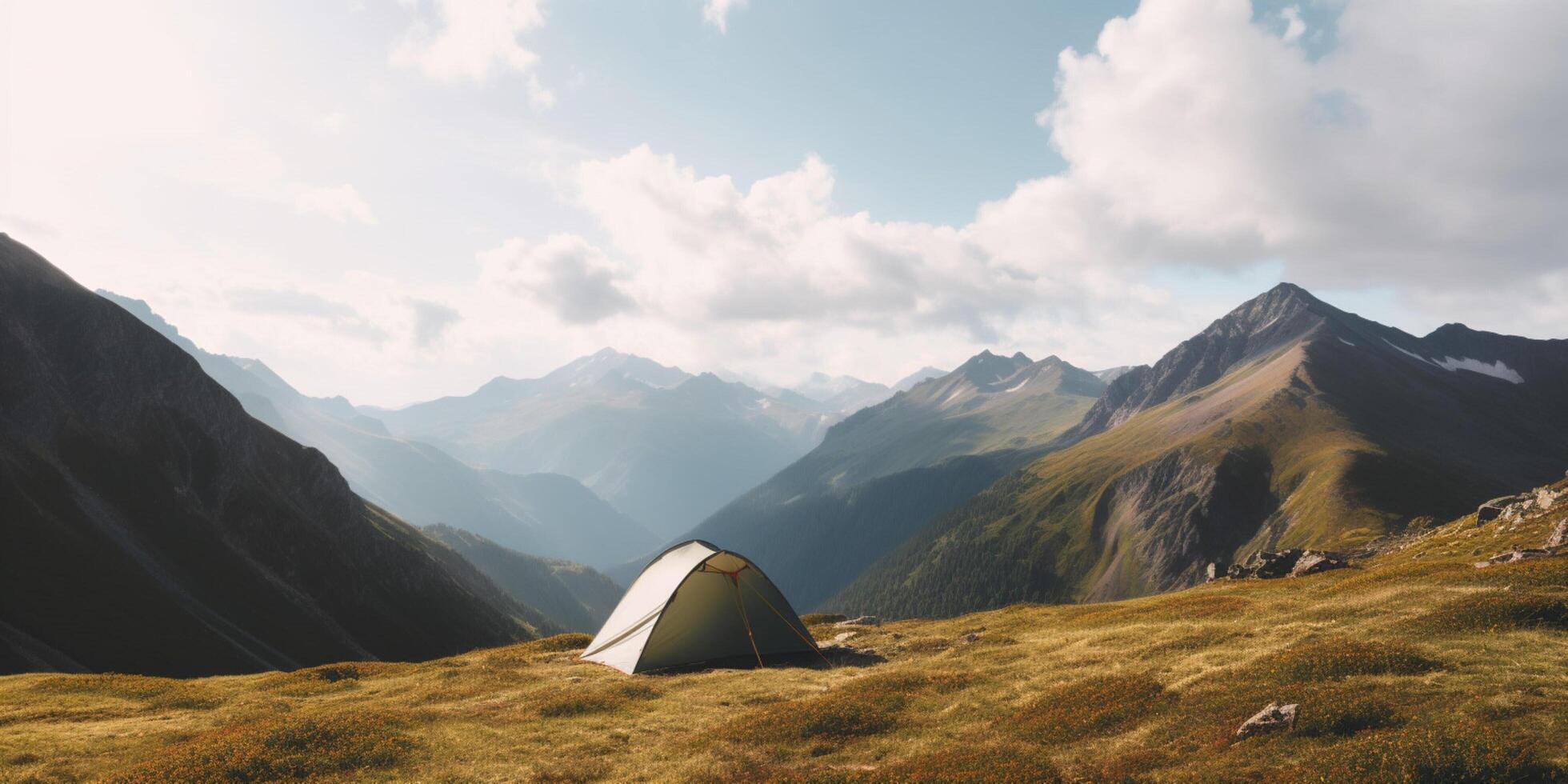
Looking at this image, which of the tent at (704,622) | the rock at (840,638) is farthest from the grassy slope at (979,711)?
the rock at (840,638)

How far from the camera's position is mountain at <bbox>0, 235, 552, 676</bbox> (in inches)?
3671

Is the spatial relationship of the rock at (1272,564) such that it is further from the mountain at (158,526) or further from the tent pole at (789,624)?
the mountain at (158,526)

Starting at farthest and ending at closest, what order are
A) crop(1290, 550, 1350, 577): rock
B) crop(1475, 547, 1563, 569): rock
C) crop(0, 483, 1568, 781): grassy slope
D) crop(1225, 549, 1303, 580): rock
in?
crop(1225, 549, 1303, 580): rock < crop(1290, 550, 1350, 577): rock < crop(1475, 547, 1563, 569): rock < crop(0, 483, 1568, 781): grassy slope

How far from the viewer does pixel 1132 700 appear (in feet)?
72.8

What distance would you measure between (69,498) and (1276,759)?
158432mm

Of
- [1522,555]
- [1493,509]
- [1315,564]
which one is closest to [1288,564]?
[1315,564]

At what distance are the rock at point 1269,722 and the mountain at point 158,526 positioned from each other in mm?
107803

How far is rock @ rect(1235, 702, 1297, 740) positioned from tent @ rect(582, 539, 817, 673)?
22508 millimetres

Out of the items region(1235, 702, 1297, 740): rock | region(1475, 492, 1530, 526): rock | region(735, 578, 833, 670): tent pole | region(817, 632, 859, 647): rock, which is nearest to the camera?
region(1235, 702, 1297, 740): rock

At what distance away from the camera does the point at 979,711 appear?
942 inches

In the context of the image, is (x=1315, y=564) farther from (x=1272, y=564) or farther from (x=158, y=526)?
(x=158, y=526)

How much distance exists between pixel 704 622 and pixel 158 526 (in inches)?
5425

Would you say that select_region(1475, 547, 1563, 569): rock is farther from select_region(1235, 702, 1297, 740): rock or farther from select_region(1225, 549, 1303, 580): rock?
select_region(1235, 702, 1297, 740): rock

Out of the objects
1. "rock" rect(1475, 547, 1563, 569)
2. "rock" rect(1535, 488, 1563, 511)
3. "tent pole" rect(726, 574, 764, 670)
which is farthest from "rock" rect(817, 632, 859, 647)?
"rock" rect(1535, 488, 1563, 511)
